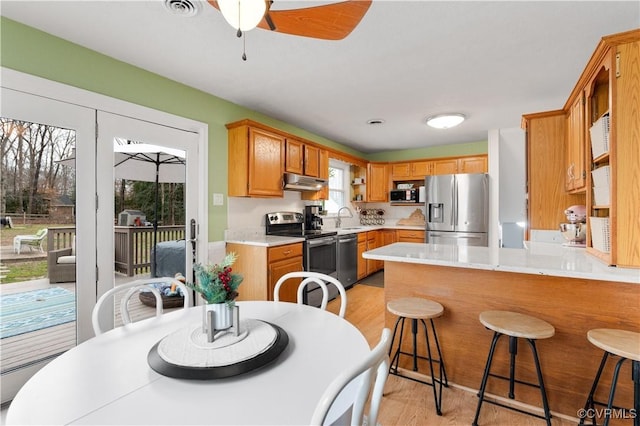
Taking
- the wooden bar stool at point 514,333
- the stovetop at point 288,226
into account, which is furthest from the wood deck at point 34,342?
the wooden bar stool at point 514,333

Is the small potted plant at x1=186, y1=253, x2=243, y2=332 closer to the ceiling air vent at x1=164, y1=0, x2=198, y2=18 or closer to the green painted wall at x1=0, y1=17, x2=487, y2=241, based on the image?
the ceiling air vent at x1=164, y1=0, x2=198, y2=18

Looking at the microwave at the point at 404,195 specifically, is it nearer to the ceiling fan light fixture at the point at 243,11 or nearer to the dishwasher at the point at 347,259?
the dishwasher at the point at 347,259

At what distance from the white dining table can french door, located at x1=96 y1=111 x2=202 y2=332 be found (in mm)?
1473

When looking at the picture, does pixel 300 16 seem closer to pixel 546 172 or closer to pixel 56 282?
pixel 56 282

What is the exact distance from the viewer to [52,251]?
2104 millimetres

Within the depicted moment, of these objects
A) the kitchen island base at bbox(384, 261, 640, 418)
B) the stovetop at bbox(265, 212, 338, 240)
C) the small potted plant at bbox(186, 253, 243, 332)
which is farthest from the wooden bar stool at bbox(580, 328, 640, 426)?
the stovetop at bbox(265, 212, 338, 240)

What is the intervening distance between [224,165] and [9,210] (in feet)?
5.75

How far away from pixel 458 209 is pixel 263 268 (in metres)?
3.31

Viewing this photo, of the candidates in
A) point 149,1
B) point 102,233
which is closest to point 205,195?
point 102,233

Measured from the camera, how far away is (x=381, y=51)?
227cm

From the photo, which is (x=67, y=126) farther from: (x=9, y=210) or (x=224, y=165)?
(x=224, y=165)

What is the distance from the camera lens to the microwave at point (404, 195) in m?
5.48

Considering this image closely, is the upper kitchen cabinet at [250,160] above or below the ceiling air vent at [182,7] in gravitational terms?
below

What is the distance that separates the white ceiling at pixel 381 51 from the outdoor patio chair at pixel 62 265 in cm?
153
